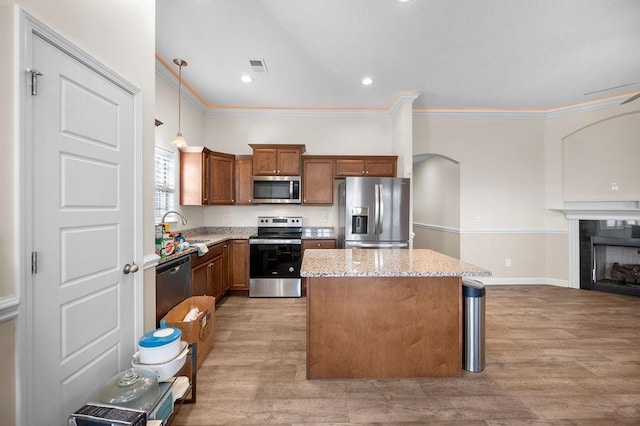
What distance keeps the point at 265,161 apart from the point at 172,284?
7.83 ft

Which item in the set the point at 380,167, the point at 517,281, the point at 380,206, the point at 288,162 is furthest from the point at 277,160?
the point at 517,281

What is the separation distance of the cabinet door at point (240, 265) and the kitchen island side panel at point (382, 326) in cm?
228

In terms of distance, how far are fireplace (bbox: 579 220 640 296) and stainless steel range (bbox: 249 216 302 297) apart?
4593 mm

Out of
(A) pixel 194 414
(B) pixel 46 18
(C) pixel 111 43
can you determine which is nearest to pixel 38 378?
(A) pixel 194 414

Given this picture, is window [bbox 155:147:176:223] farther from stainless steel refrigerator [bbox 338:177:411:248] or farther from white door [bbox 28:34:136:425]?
stainless steel refrigerator [bbox 338:177:411:248]

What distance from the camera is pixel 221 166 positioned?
4145mm

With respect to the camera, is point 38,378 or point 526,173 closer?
point 38,378

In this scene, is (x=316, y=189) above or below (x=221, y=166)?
below

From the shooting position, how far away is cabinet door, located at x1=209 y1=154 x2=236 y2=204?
4.02 metres

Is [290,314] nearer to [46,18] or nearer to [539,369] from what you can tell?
[539,369]

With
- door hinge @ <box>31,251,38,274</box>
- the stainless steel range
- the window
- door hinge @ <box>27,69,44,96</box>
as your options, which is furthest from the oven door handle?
door hinge @ <box>27,69,44,96</box>

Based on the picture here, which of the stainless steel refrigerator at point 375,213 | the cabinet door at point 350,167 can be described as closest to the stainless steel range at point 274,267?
the stainless steel refrigerator at point 375,213

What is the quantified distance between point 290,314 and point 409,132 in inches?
122

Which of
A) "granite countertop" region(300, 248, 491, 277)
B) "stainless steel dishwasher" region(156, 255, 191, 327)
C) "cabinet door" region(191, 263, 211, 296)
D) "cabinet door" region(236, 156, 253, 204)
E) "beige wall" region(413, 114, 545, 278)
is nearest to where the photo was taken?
"granite countertop" region(300, 248, 491, 277)
